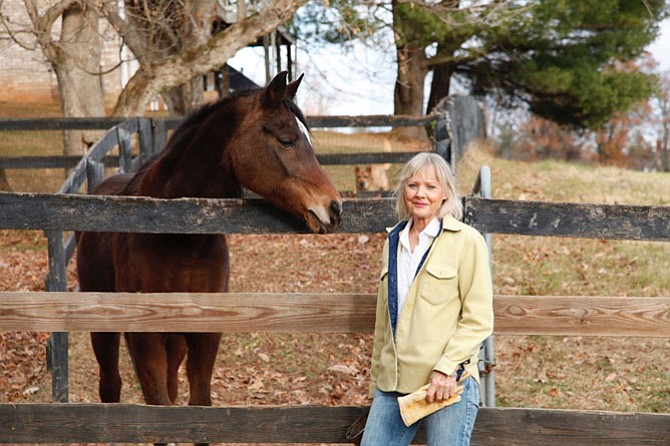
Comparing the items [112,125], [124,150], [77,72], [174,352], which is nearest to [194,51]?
[112,125]

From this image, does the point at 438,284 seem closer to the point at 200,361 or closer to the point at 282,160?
the point at 282,160

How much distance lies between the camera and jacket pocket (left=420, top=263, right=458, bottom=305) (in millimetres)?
3189

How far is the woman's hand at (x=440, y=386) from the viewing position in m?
3.09

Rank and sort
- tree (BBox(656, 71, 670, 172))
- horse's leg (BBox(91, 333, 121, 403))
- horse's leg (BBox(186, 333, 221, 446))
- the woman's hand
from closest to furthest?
the woman's hand → horse's leg (BBox(186, 333, 221, 446)) → horse's leg (BBox(91, 333, 121, 403)) → tree (BBox(656, 71, 670, 172))

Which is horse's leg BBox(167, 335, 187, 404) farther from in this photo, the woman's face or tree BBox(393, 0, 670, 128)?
tree BBox(393, 0, 670, 128)

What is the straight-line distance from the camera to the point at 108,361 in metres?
5.96

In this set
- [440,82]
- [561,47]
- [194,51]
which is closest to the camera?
[194,51]

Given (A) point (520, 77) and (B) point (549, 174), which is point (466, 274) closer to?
(B) point (549, 174)

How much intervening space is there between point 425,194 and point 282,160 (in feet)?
3.85

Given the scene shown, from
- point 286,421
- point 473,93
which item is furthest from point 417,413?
point 473,93

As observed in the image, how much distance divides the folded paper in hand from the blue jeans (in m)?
0.06

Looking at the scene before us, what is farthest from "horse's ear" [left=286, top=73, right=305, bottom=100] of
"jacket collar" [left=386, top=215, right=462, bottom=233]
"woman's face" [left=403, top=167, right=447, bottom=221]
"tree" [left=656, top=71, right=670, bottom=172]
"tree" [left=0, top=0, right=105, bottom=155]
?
"tree" [left=656, top=71, right=670, bottom=172]

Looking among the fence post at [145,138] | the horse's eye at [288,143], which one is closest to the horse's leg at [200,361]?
the horse's eye at [288,143]

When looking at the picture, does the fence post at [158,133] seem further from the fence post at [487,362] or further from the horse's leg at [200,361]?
the fence post at [487,362]
